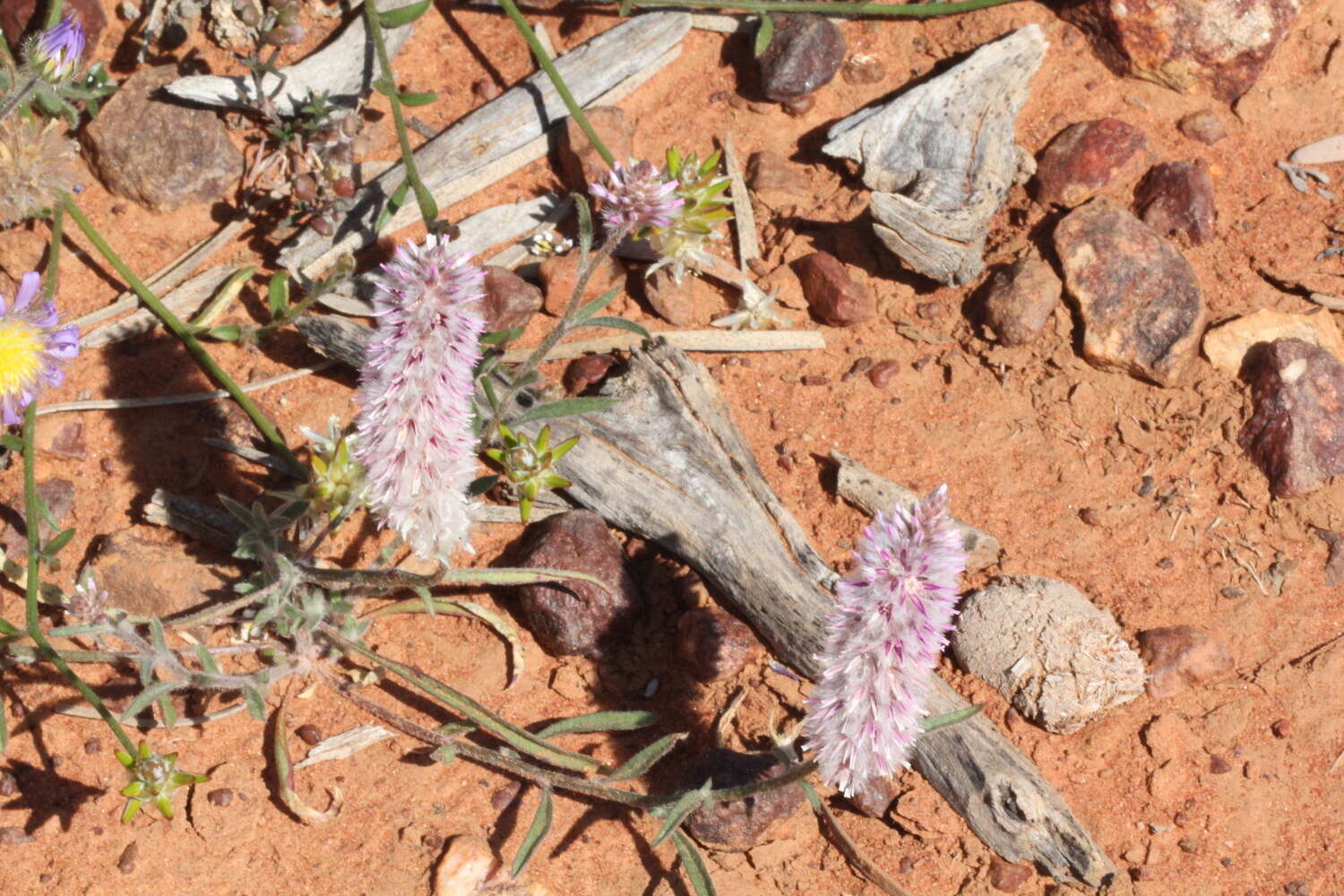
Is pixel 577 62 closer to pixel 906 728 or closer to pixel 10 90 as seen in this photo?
pixel 10 90

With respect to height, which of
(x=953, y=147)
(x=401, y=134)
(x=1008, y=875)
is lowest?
(x=1008, y=875)

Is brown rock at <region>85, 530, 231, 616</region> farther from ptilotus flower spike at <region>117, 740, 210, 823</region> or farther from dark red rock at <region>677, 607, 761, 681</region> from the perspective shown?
dark red rock at <region>677, 607, 761, 681</region>

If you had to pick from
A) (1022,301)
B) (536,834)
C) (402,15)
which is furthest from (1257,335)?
(402,15)

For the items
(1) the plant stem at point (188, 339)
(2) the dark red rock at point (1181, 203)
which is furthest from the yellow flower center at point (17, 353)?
(2) the dark red rock at point (1181, 203)

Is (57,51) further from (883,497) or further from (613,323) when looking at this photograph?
(883,497)

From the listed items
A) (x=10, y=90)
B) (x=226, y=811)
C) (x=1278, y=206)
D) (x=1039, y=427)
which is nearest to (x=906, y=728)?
(x=1039, y=427)

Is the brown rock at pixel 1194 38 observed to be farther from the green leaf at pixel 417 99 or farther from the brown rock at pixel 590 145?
the green leaf at pixel 417 99
